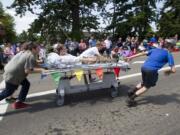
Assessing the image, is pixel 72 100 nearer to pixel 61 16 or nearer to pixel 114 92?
pixel 114 92

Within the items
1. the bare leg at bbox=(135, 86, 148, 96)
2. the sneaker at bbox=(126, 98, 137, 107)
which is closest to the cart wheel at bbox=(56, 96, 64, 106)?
the sneaker at bbox=(126, 98, 137, 107)

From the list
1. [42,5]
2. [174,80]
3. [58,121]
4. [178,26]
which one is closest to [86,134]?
[58,121]

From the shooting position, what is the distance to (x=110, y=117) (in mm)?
7734

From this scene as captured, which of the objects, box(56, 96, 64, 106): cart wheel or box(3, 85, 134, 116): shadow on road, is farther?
box(56, 96, 64, 106): cart wheel

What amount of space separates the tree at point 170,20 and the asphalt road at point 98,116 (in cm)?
3417

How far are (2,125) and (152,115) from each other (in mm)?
3011

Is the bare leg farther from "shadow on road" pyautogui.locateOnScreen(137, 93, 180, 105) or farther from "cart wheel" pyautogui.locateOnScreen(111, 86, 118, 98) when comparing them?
"cart wheel" pyautogui.locateOnScreen(111, 86, 118, 98)

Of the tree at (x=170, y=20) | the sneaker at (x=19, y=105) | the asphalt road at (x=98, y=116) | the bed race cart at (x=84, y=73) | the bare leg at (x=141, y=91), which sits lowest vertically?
the asphalt road at (x=98, y=116)

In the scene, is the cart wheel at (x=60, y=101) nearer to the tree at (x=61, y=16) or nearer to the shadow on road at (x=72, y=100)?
the shadow on road at (x=72, y=100)

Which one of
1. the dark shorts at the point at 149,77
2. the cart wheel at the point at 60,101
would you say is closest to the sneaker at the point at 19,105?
the cart wheel at the point at 60,101

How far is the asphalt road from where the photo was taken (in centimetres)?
692

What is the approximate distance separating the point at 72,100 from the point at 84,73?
0.75 m

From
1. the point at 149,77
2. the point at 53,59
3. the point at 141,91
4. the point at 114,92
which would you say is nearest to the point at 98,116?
the point at 141,91

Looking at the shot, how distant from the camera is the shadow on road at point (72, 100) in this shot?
8758 mm
